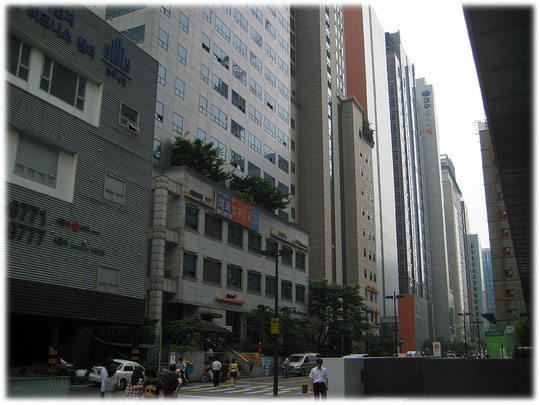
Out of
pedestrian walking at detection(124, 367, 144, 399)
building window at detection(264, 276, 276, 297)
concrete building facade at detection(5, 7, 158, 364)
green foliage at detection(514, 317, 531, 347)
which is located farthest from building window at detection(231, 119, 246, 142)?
pedestrian walking at detection(124, 367, 144, 399)

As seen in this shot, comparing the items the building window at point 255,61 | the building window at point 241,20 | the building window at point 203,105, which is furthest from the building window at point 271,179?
the building window at point 241,20

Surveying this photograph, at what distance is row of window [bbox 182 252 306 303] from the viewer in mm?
43994

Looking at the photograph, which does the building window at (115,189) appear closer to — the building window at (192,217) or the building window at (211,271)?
the building window at (192,217)

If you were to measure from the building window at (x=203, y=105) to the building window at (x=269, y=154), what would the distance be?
1304 cm

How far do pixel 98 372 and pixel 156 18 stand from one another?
3129 cm

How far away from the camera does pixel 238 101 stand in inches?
2319

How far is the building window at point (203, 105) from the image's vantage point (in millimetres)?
51703

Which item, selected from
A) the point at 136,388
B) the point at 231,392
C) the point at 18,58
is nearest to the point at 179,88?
the point at 18,58

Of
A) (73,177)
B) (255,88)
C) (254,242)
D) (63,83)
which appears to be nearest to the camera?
(63,83)

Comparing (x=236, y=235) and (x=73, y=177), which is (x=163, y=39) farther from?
(x=73, y=177)

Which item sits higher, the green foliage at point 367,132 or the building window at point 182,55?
the green foliage at point 367,132

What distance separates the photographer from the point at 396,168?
129 meters

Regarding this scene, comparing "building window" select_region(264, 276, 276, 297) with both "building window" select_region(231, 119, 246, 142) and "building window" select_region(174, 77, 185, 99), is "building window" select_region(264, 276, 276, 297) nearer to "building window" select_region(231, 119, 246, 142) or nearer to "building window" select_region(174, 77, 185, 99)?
"building window" select_region(231, 119, 246, 142)

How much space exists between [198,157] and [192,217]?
229 inches
